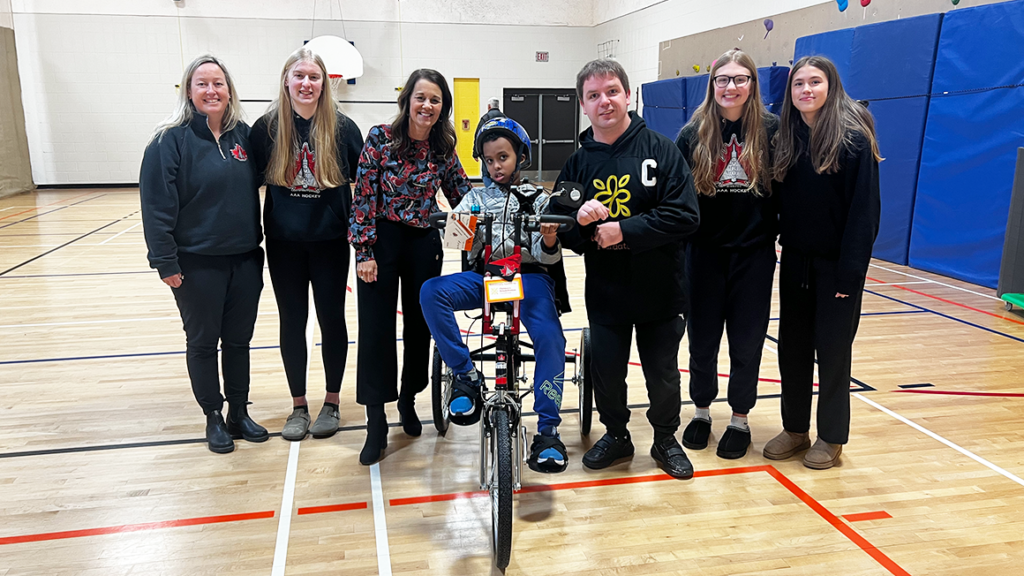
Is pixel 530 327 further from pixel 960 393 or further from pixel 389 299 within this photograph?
pixel 960 393

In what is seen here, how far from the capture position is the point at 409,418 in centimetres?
319

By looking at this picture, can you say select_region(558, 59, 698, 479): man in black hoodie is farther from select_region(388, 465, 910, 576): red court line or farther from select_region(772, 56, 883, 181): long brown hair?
select_region(772, 56, 883, 181): long brown hair

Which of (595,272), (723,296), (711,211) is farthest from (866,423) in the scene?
(595,272)

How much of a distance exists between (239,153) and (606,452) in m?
1.92

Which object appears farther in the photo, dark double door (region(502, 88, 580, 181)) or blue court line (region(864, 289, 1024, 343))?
dark double door (region(502, 88, 580, 181))

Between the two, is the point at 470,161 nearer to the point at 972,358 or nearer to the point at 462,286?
the point at 972,358

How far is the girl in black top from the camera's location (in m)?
2.73

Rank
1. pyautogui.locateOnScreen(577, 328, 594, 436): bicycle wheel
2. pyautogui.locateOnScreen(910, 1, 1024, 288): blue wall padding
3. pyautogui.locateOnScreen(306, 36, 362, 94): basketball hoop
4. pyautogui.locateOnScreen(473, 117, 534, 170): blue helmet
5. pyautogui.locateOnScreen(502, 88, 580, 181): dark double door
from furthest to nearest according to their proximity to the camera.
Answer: pyautogui.locateOnScreen(502, 88, 580, 181): dark double door < pyautogui.locateOnScreen(306, 36, 362, 94): basketball hoop < pyautogui.locateOnScreen(910, 1, 1024, 288): blue wall padding < pyautogui.locateOnScreen(577, 328, 594, 436): bicycle wheel < pyautogui.locateOnScreen(473, 117, 534, 170): blue helmet

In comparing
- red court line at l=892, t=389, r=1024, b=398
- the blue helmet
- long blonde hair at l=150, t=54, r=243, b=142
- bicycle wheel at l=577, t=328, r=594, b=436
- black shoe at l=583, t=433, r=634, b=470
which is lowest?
red court line at l=892, t=389, r=1024, b=398

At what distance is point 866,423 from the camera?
3.33 metres

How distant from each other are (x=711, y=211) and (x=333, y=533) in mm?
1831

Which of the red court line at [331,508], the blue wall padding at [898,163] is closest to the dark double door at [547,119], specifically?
the blue wall padding at [898,163]

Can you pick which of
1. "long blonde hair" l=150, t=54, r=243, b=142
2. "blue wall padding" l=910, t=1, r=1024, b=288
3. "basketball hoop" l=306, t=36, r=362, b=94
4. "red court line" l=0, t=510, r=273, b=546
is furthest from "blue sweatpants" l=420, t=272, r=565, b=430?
"basketball hoop" l=306, t=36, r=362, b=94

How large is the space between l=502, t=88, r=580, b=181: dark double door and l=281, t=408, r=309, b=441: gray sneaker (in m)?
12.9
